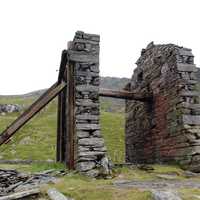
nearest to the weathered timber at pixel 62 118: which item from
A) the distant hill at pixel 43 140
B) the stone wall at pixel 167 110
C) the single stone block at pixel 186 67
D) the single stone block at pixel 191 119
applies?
the stone wall at pixel 167 110

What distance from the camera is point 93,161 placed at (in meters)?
10.5

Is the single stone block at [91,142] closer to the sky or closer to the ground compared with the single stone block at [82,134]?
closer to the ground

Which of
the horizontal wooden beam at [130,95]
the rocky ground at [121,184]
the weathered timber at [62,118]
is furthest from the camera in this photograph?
the horizontal wooden beam at [130,95]

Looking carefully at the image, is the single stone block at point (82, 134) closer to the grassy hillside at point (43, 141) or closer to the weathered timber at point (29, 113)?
the weathered timber at point (29, 113)

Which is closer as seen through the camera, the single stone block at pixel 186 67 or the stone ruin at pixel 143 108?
the stone ruin at pixel 143 108

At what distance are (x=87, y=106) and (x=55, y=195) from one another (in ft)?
15.0

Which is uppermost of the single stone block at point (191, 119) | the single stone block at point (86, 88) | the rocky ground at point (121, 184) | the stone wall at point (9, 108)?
the stone wall at point (9, 108)

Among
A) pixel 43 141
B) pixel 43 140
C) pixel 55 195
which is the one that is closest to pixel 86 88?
pixel 55 195

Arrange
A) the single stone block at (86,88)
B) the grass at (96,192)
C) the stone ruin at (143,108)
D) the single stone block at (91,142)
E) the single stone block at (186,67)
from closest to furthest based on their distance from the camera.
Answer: the grass at (96,192)
the single stone block at (91,142)
the stone ruin at (143,108)
the single stone block at (86,88)
the single stone block at (186,67)

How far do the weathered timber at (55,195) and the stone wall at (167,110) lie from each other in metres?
5.39

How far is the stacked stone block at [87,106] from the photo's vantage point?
1047cm

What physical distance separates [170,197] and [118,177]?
3363 mm

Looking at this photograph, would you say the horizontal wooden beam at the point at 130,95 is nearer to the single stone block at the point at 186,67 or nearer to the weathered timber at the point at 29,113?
the single stone block at the point at 186,67

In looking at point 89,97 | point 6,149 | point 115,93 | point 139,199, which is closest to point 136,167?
point 89,97
